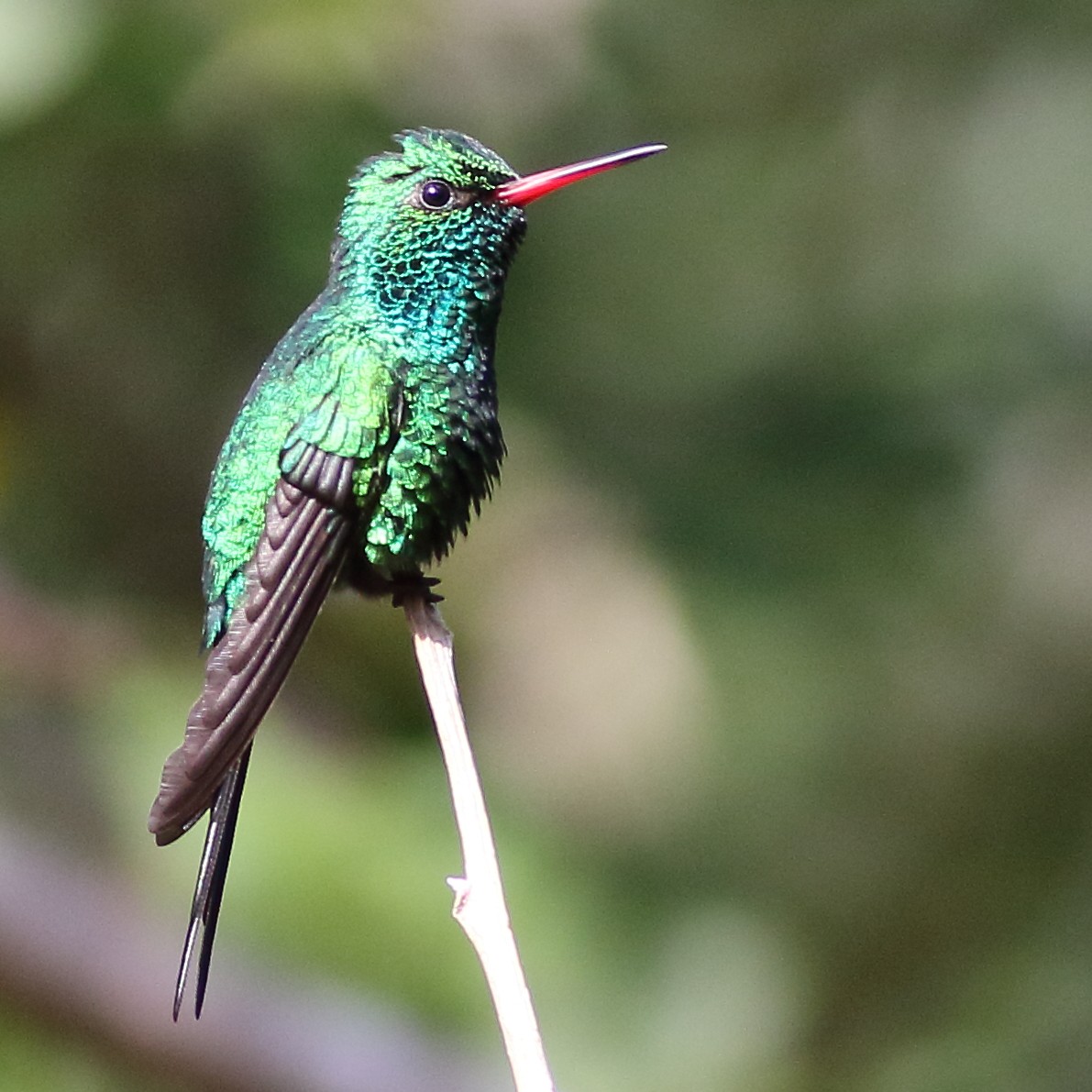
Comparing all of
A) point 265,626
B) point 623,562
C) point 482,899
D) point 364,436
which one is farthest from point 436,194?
point 623,562

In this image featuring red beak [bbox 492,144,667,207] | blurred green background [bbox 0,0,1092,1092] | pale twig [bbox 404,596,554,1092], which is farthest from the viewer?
blurred green background [bbox 0,0,1092,1092]

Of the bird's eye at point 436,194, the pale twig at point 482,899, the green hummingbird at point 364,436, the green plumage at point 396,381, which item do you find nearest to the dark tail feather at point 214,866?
the green hummingbird at point 364,436

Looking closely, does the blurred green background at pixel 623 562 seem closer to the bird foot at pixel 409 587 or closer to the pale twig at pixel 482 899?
the bird foot at pixel 409 587

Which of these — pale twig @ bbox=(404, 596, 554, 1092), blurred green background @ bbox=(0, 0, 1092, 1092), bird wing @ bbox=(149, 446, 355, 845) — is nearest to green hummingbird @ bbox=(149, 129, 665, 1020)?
bird wing @ bbox=(149, 446, 355, 845)

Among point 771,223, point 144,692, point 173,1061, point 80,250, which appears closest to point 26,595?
point 144,692

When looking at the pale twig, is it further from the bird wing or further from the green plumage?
the green plumage

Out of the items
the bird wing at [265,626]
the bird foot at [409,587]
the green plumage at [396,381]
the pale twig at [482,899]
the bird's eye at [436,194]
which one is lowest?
the pale twig at [482,899]

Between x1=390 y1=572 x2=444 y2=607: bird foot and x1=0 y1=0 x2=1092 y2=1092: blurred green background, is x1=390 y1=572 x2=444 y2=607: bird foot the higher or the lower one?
the lower one
